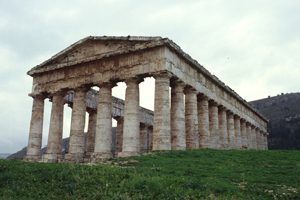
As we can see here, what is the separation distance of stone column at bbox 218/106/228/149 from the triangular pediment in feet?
47.4

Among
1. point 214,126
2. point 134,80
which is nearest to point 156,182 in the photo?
point 134,80

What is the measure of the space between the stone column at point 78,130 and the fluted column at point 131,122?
5.30m

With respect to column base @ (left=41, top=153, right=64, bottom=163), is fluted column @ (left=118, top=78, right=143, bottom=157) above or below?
above

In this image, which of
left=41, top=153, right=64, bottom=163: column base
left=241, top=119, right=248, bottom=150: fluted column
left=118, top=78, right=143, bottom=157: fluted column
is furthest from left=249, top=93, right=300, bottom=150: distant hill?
left=41, top=153, right=64, bottom=163: column base

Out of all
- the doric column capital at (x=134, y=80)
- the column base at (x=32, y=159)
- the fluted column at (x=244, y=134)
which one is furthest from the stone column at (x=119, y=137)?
the fluted column at (x=244, y=134)

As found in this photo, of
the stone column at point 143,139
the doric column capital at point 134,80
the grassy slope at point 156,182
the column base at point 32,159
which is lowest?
the grassy slope at point 156,182

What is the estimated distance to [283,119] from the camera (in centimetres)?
8869

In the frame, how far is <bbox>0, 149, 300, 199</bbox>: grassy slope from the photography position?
9.73m

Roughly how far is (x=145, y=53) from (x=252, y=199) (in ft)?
50.2

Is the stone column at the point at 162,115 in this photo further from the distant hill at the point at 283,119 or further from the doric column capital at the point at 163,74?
the distant hill at the point at 283,119

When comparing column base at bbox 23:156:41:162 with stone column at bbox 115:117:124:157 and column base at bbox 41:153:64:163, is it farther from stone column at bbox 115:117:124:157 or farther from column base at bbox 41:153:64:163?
stone column at bbox 115:117:124:157

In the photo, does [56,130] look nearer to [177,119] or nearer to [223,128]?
[177,119]

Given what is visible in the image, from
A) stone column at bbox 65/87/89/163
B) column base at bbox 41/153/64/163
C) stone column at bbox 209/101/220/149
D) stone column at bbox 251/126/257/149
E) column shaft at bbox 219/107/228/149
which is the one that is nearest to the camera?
stone column at bbox 65/87/89/163

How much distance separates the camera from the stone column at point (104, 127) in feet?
75.8
